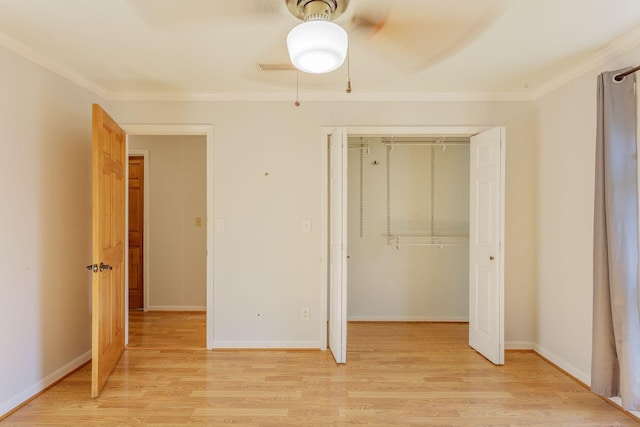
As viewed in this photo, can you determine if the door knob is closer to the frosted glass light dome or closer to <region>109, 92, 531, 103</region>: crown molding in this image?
<region>109, 92, 531, 103</region>: crown molding

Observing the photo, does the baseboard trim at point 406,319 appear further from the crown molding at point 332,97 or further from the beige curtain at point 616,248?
the crown molding at point 332,97

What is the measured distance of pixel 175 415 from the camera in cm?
225

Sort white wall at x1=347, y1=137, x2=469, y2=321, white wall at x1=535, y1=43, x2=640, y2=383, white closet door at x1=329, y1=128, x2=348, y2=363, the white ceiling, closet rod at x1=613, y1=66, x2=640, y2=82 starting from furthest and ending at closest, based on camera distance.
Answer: white wall at x1=347, y1=137, x2=469, y2=321
white closet door at x1=329, y1=128, x2=348, y2=363
white wall at x1=535, y1=43, x2=640, y2=383
closet rod at x1=613, y1=66, x2=640, y2=82
the white ceiling

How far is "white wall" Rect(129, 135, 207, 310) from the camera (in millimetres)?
4625

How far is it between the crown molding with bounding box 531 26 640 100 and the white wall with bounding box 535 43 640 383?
38 mm

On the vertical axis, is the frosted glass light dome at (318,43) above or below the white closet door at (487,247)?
above

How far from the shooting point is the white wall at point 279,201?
332 cm

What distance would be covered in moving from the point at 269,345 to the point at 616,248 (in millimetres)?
2787

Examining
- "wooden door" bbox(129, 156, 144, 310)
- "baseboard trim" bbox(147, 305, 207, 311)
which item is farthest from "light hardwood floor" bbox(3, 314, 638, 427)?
"wooden door" bbox(129, 156, 144, 310)

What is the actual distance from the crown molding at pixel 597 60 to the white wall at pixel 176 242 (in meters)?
3.88

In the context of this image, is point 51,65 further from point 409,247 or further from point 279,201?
point 409,247

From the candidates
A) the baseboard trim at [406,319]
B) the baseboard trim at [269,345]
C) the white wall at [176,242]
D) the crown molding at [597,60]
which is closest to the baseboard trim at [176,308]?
the white wall at [176,242]

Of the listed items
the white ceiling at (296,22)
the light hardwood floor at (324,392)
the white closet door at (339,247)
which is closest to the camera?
the white ceiling at (296,22)

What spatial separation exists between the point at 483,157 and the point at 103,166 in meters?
3.14
